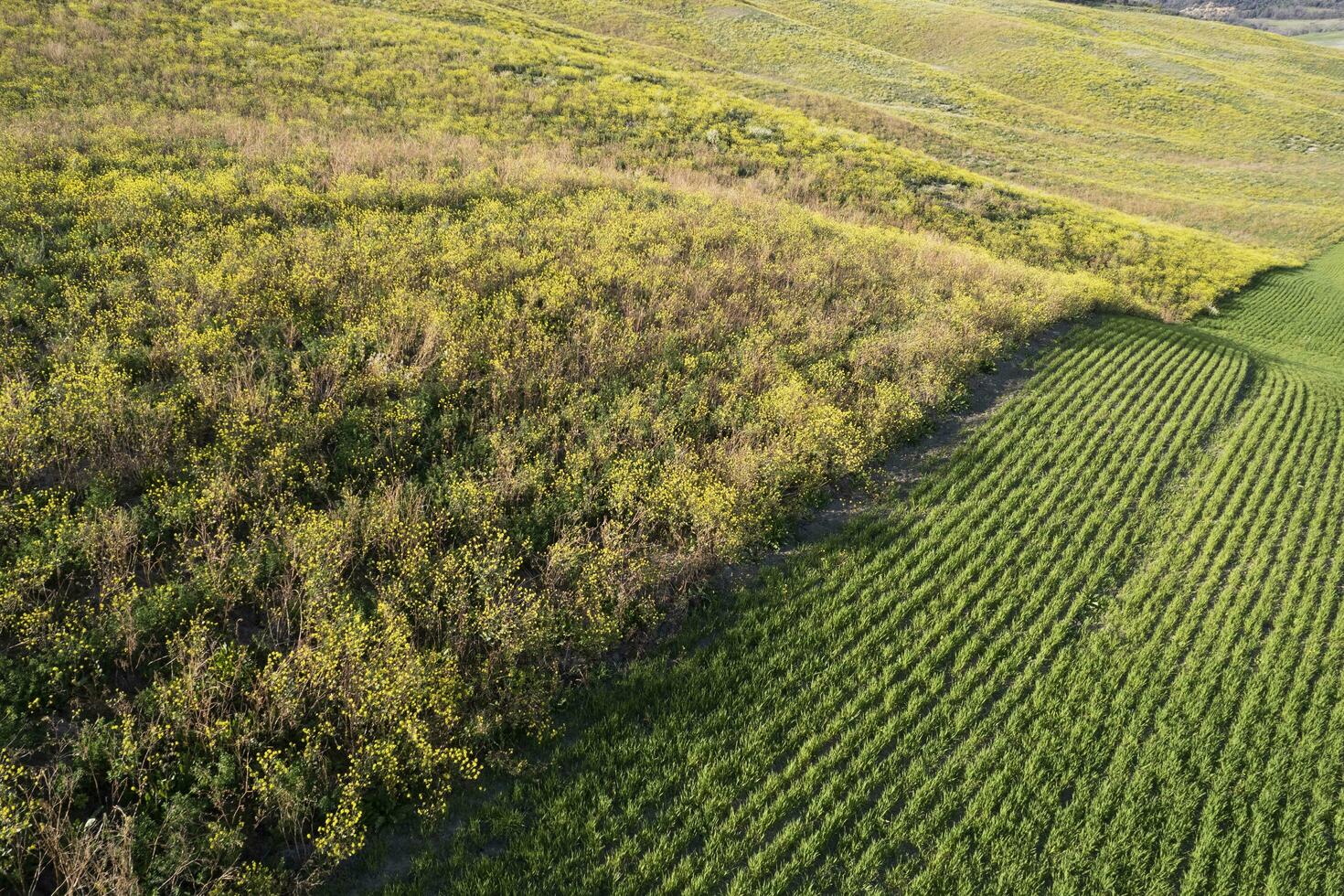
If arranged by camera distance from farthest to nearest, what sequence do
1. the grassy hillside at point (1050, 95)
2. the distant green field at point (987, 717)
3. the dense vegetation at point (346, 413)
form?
the grassy hillside at point (1050, 95) < the distant green field at point (987, 717) < the dense vegetation at point (346, 413)

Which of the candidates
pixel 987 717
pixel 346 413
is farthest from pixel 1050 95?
pixel 346 413

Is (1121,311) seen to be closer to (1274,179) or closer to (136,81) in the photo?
(136,81)

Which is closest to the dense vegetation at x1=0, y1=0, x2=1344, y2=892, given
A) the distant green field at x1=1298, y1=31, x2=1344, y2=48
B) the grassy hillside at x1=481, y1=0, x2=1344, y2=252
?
the grassy hillside at x1=481, y1=0, x2=1344, y2=252

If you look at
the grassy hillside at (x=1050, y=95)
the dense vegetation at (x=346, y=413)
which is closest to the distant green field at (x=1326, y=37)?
the grassy hillside at (x=1050, y=95)

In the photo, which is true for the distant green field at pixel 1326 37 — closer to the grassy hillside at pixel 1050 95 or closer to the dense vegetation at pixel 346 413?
the grassy hillside at pixel 1050 95

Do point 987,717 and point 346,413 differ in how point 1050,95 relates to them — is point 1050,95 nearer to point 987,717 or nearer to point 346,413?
point 987,717

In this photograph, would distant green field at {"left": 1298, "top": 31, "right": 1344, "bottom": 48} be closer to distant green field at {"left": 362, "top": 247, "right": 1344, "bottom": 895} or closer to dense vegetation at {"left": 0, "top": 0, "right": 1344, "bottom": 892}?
dense vegetation at {"left": 0, "top": 0, "right": 1344, "bottom": 892}

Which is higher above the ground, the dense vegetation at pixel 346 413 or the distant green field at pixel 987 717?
the dense vegetation at pixel 346 413
